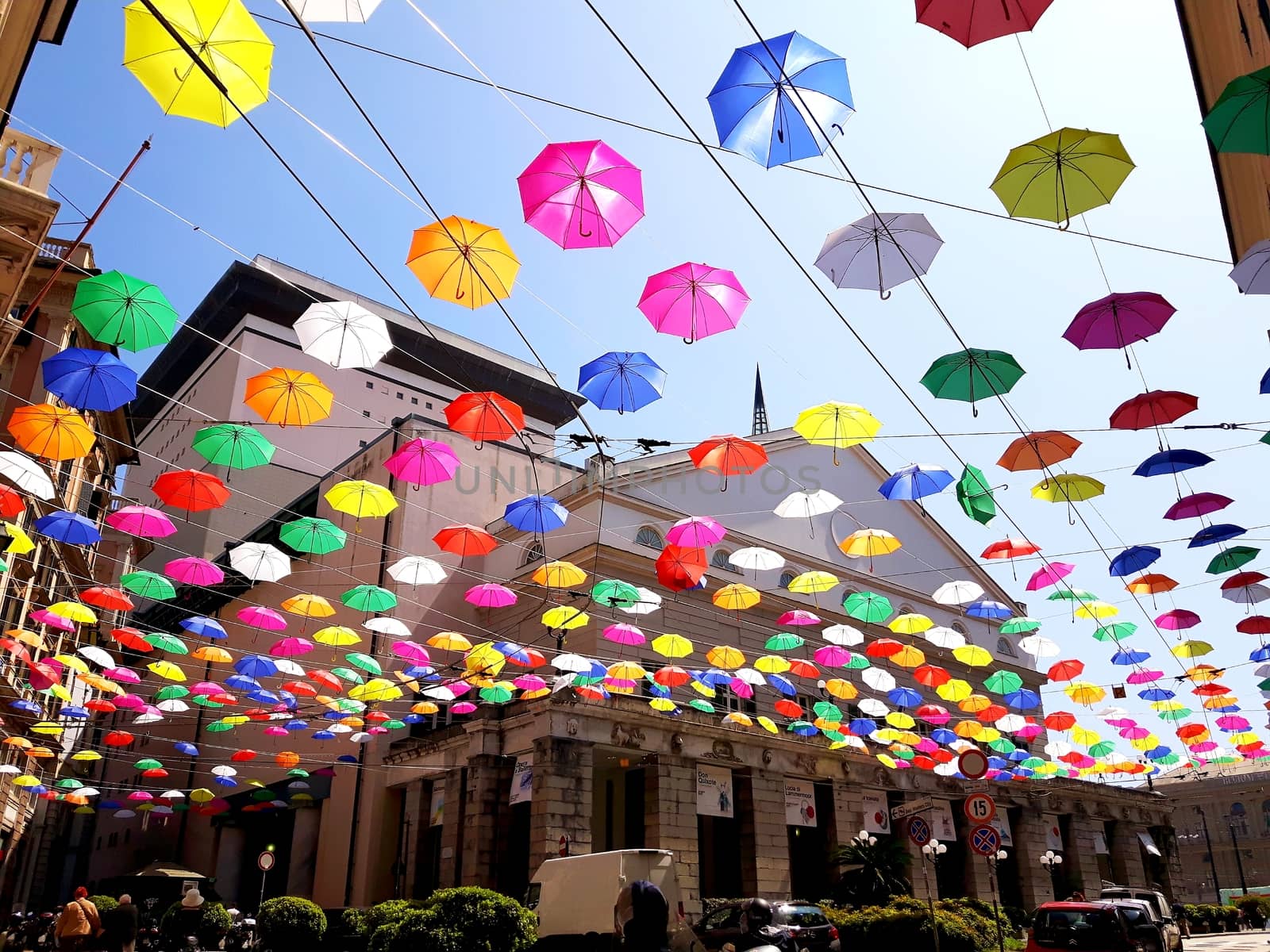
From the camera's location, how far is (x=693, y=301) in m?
11.6

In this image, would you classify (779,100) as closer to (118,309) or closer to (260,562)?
(118,309)

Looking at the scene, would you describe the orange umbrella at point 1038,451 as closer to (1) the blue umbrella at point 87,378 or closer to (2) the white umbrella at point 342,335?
(2) the white umbrella at point 342,335

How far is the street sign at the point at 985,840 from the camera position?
13.4 metres

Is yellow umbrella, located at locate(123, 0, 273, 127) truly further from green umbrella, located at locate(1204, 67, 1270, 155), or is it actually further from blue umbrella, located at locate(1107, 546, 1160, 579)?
blue umbrella, located at locate(1107, 546, 1160, 579)

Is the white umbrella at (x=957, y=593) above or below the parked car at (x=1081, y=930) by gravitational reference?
above

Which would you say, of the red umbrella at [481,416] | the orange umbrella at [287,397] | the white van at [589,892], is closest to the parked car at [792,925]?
the white van at [589,892]

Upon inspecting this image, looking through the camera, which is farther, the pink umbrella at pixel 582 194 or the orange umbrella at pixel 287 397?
the orange umbrella at pixel 287 397

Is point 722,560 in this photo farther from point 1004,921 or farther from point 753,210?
point 753,210

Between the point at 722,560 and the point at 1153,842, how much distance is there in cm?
2698

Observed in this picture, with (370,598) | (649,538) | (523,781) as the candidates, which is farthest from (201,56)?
(649,538)

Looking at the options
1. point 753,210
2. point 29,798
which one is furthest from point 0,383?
point 753,210

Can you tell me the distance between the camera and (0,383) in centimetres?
2677

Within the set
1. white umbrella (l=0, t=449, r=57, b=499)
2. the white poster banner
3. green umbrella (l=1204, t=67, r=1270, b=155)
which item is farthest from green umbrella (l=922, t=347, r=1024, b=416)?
the white poster banner

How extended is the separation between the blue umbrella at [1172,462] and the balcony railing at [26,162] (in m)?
20.0
